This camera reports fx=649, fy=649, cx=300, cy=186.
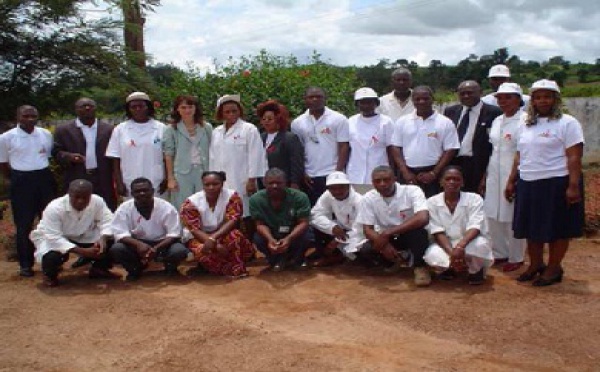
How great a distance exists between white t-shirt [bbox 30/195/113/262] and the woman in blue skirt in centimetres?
390

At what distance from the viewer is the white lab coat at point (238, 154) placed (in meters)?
6.67

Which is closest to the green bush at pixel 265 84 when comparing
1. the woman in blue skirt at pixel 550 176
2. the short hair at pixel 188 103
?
the short hair at pixel 188 103

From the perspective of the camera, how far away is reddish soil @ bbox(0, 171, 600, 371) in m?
4.15

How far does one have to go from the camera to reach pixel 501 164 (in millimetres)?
6277

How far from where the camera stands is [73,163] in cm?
676

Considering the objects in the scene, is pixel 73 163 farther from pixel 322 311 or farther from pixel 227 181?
pixel 322 311

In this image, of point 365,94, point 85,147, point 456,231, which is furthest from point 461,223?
point 85,147

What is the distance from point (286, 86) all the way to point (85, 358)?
4612 mm

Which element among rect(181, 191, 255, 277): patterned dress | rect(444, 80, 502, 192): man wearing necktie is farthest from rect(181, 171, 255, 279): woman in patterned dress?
rect(444, 80, 502, 192): man wearing necktie

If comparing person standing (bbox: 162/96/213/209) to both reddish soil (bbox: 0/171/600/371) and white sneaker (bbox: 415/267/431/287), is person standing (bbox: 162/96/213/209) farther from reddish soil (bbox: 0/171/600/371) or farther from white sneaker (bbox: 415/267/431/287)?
white sneaker (bbox: 415/267/431/287)

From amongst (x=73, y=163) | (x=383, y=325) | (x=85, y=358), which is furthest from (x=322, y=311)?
(x=73, y=163)

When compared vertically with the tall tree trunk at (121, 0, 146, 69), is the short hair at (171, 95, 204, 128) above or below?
below

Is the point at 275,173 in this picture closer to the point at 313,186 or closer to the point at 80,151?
the point at 313,186

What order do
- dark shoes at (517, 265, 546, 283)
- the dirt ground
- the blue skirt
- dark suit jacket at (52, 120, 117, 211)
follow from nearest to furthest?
the dirt ground < the blue skirt < dark shoes at (517, 265, 546, 283) < dark suit jacket at (52, 120, 117, 211)
